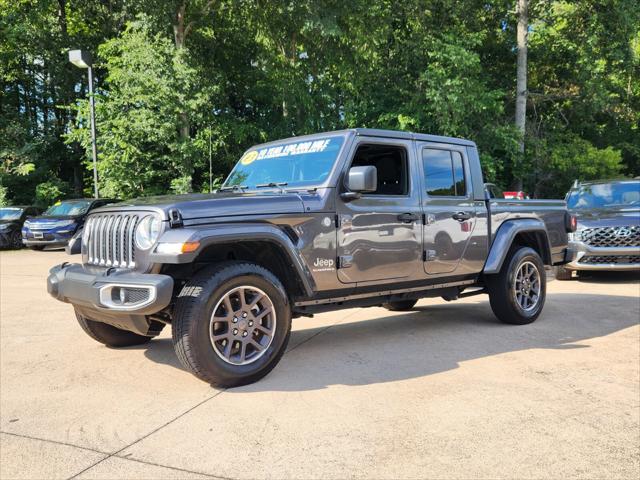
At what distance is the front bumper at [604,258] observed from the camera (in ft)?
30.7

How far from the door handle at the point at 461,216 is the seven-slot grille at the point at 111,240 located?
10.2 ft

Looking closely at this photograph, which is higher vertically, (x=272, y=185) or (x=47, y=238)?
(x=272, y=185)

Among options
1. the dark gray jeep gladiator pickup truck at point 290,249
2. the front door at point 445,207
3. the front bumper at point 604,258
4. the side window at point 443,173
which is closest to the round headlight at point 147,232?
the dark gray jeep gladiator pickup truck at point 290,249

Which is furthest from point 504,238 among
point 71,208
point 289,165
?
point 71,208

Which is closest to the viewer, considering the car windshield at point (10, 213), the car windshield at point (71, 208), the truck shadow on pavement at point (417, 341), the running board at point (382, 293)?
the truck shadow on pavement at point (417, 341)

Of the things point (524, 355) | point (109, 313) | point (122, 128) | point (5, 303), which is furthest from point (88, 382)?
point (122, 128)

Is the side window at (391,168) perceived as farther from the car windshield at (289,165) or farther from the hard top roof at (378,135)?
the car windshield at (289,165)

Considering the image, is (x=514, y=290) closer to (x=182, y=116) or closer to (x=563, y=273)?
(x=563, y=273)

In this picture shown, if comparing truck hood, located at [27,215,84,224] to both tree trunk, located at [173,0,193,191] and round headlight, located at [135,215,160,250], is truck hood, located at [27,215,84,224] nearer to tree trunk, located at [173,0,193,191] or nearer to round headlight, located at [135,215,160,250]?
tree trunk, located at [173,0,193,191]

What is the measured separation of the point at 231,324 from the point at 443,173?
2.85m

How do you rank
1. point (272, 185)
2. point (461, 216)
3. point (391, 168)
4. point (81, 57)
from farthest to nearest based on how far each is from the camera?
point (81, 57)
point (461, 216)
point (391, 168)
point (272, 185)

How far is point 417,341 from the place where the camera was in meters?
5.58

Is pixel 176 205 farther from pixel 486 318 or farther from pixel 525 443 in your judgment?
pixel 486 318

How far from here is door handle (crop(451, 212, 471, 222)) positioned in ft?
18.6
